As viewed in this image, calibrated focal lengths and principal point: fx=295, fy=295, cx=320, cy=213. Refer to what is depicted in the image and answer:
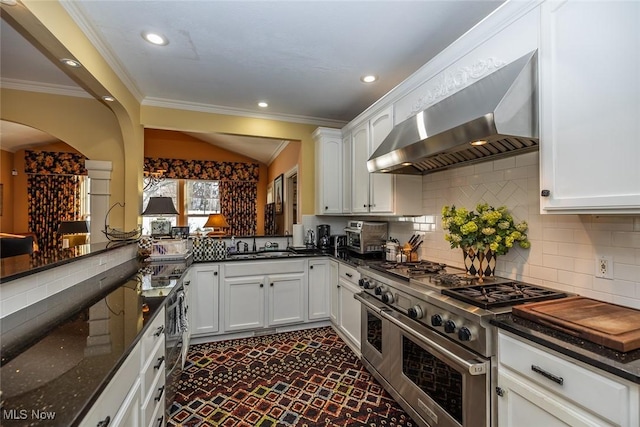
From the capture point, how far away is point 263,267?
10.6 ft

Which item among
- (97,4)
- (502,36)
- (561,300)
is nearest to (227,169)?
(97,4)

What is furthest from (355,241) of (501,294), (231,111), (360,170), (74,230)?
(74,230)

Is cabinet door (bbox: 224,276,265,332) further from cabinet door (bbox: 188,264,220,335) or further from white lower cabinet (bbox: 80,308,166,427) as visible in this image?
white lower cabinet (bbox: 80,308,166,427)

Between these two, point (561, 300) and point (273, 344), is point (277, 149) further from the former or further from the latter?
point (561, 300)

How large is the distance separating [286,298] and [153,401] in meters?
1.89

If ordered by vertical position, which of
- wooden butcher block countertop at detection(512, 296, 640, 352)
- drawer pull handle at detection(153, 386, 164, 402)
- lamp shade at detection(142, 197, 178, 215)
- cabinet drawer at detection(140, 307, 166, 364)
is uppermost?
lamp shade at detection(142, 197, 178, 215)

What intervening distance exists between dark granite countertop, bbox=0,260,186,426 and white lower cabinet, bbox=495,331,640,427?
1.50 metres

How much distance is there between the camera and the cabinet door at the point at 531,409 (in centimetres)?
104

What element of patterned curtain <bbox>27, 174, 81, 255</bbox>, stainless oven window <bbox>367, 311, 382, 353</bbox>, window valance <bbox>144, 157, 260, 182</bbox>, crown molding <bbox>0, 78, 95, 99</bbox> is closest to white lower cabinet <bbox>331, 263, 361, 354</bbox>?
stainless oven window <bbox>367, 311, 382, 353</bbox>

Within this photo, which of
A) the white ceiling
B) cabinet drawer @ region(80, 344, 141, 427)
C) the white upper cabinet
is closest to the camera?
cabinet drawer @ region(80, 344, 141, 427)

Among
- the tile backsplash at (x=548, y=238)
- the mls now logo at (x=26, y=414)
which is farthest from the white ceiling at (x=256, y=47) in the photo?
the mls now logo at (x=26, y=414)

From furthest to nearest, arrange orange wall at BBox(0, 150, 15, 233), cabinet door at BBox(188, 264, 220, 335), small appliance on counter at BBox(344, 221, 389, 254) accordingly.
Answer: orange wall at BBox(0, 150, 15, 233)
small appliance on counter at BBox(344, 221, 389, 254)
cabinet door at BBox(188, 264, 220, 335)

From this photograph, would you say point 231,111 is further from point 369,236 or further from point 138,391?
point 138,391

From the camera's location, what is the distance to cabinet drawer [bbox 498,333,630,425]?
93 centimetres
